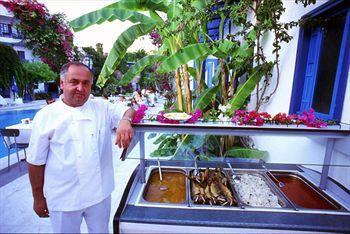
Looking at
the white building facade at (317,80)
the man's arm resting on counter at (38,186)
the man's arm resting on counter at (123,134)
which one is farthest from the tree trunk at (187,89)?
the man's arm resting on counter at (38,186)

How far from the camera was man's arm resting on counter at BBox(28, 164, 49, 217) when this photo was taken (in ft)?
5.01

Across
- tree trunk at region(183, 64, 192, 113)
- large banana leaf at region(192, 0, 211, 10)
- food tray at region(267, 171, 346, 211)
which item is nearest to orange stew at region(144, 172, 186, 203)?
food tray at region(267, 171, 346, 211)

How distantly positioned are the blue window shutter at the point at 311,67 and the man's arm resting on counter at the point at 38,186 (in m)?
3.18

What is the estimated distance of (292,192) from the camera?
187 centimetres

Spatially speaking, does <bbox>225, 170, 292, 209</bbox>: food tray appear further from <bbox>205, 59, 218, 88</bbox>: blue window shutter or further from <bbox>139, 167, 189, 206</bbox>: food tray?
<bbox>205, 59, 218, 88</bbox>: blue window shutter

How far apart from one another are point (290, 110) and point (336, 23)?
1.25 m

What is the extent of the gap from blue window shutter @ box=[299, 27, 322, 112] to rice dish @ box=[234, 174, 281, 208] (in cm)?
155

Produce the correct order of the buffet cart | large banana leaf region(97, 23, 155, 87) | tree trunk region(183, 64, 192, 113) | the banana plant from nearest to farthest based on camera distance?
the buffet cart
the banana plant
large banana leaf region(97, 23, 155, 87)
tree trunk region(183, 64, 192, 113)

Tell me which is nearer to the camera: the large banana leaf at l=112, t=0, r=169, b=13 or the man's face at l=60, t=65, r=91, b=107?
the man's face at l=60, t=65, r=91, b=107

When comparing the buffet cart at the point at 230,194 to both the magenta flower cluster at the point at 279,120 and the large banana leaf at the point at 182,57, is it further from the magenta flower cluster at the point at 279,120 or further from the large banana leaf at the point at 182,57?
the large banana leaf at the point at 182,57

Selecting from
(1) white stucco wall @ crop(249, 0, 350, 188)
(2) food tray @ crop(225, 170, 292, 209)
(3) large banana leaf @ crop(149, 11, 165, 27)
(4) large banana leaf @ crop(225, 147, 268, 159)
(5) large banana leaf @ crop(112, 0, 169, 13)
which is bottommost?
(4) large banana leaf @ crop(225, 147, 268, 159)

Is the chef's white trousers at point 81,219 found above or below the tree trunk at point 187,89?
below

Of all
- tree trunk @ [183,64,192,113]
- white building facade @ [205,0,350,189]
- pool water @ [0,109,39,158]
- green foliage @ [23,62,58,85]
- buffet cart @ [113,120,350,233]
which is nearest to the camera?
buffet cart @ [113,120,350,233]

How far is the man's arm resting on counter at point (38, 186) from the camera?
153 cm
